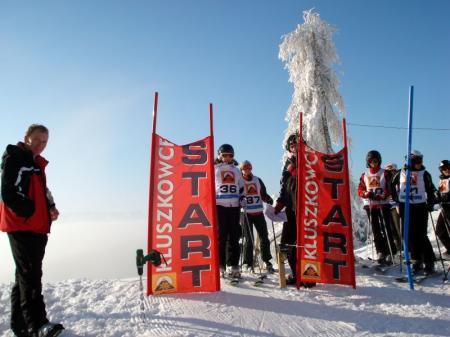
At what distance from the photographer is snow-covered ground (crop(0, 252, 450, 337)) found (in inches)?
178

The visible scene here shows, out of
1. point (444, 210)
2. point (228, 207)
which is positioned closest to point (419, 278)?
point (444, 210)

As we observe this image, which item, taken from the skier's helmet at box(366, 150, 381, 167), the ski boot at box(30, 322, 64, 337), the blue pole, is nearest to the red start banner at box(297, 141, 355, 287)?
the blue pole

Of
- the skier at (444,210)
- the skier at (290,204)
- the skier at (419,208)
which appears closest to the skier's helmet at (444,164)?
the skier at (444,210)

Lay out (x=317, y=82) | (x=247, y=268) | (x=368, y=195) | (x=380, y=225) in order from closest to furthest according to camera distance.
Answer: (x=368, y=195)
(x=380, y=225)
(x=247, y=268)
(x=317, y=82)

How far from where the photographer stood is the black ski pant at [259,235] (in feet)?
25.2

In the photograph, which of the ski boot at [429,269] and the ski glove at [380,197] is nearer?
the ski boot at [429,269]

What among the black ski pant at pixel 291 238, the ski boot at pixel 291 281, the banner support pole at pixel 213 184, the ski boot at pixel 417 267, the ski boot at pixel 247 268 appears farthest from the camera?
the ski boot at pixel 247 268

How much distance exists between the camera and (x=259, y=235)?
26.2ft

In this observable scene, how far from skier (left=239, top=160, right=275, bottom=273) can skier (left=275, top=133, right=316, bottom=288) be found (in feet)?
2.91

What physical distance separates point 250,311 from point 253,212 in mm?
3211

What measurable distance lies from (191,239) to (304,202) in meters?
2.08

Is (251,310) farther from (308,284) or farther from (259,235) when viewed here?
(259,235)

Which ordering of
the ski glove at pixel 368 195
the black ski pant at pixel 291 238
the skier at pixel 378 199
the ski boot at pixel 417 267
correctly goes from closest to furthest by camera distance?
the black ski pant at pixel 291 238 < the ski boot at pixel 417 267 < the ski glove at pixel 368 195 < the skier at pixel 378 199

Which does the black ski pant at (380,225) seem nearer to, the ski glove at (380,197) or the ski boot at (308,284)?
the ski glove at (380,197)
